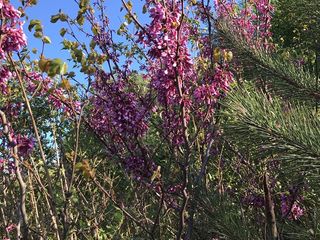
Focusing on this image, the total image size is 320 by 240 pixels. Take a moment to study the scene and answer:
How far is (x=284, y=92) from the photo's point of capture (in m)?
2.42

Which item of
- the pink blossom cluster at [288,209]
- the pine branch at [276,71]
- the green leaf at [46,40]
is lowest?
the pink blossom cluster at [288,209]

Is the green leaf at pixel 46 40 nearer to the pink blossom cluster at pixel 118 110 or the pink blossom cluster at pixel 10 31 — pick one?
the pink blossom cluster at pixel 10 31

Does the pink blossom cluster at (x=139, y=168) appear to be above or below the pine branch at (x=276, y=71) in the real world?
below

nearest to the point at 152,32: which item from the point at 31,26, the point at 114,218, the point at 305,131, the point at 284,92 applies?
the point at 31,26

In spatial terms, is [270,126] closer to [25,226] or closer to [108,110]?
[25,226]

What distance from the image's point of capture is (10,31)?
254cm

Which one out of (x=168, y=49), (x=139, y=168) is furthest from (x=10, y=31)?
(x=139, y=168)

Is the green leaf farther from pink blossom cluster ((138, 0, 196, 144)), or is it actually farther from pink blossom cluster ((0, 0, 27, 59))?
pink blossom cluster ((138, 0, 196, 144))

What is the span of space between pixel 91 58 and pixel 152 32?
18.0 inches

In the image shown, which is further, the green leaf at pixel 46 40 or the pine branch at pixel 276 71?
the green leaf at pixel 46 40

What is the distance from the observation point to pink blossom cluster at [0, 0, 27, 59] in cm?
253

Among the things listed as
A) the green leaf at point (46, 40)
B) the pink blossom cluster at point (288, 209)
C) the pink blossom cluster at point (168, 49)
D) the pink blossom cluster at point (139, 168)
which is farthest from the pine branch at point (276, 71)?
the pink blossom cluster at point (288, 209)

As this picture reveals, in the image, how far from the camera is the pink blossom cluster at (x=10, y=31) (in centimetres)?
253

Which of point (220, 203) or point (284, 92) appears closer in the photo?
point (284, 92)
